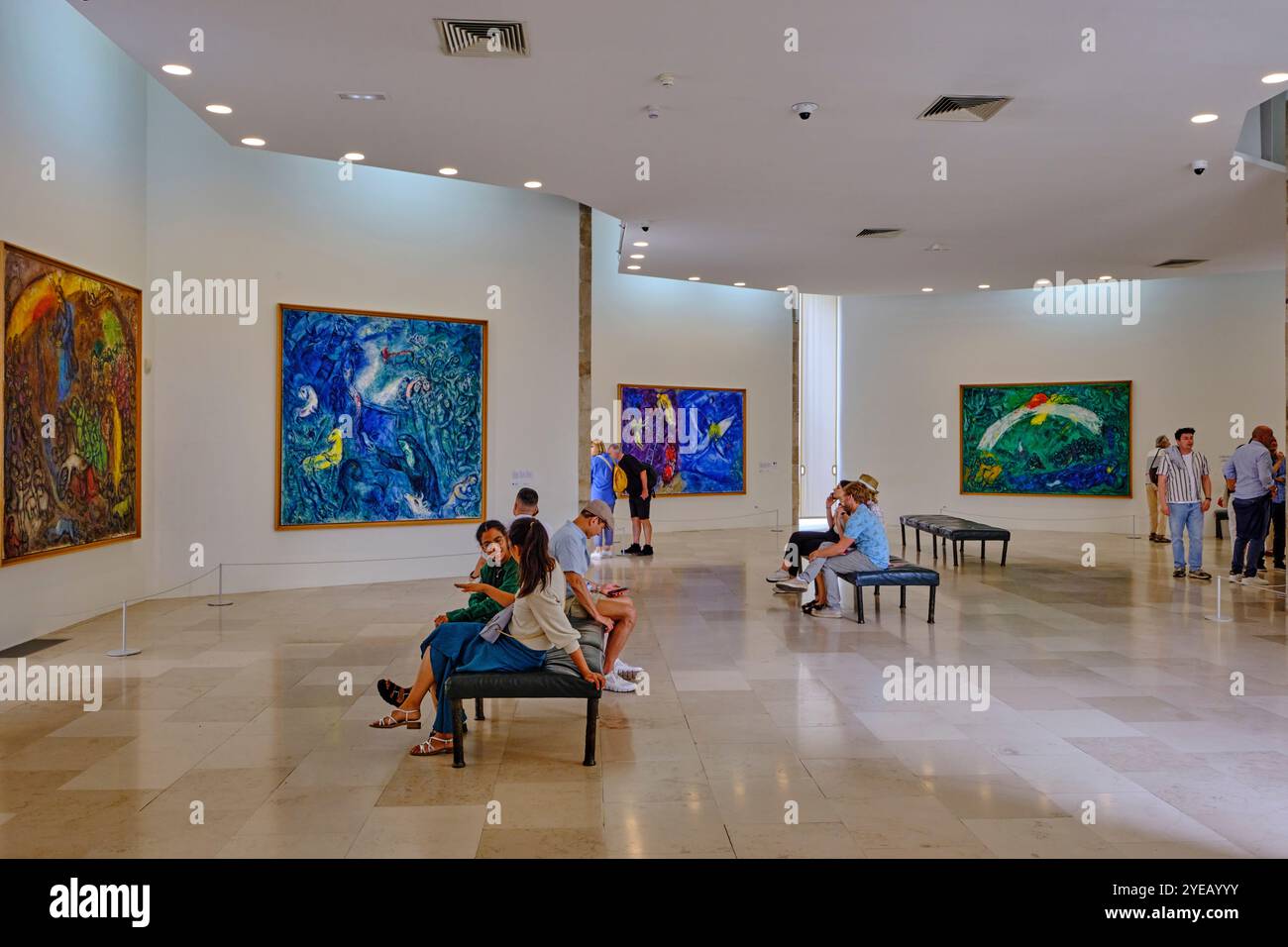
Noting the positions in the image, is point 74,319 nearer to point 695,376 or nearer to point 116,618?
point 116,618

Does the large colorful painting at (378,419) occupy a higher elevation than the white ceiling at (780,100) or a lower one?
lower

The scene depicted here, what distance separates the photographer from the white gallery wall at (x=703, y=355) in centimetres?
1977

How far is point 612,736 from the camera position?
6.25 m

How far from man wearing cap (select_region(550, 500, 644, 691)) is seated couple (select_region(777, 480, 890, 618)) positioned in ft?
11.6

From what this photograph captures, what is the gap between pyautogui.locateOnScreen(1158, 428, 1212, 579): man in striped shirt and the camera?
13.6 metres

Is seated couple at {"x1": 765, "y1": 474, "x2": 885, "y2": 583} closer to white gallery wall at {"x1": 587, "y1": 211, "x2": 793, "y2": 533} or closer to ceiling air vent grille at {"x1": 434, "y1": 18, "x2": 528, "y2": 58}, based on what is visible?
ceiling air vent grille at {"x1": 434, "y1": 18, "x2": 528, "y2": 58}

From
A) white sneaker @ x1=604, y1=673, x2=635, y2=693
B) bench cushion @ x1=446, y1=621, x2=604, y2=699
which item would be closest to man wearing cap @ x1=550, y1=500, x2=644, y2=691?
white sneaker @ x1=604, y1=673, x2=635, y2=693

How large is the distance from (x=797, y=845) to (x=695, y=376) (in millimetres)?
16972

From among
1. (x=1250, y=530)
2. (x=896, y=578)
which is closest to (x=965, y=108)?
(x=896, y=578)

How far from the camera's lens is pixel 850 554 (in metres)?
10.6

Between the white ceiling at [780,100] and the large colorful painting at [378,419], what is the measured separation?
2.38m

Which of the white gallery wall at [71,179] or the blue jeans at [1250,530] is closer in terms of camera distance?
the white gallery wall at [71,179]

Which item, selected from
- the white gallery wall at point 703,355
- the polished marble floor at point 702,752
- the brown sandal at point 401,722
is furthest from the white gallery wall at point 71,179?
the white gallery wall at point 703,355

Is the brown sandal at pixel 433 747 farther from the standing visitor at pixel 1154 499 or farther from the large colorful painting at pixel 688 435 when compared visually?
the standing visitor at pixel 1154 499
